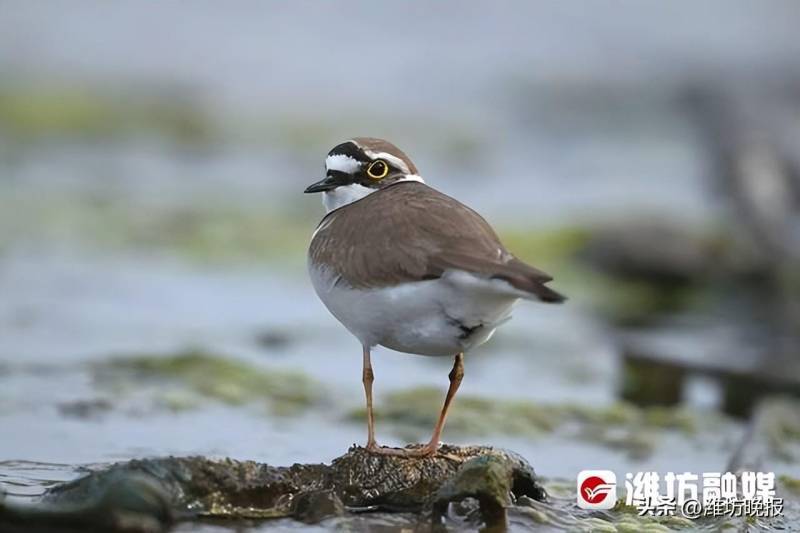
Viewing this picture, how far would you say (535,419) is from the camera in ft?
24.3

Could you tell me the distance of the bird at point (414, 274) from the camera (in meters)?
4.84

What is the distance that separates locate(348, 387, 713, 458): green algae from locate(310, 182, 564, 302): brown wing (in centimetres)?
179

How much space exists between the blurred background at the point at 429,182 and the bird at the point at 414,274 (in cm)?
123

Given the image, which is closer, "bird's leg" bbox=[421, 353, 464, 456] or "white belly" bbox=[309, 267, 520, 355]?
"white belly" bbox=[309, 267, 520, 355]

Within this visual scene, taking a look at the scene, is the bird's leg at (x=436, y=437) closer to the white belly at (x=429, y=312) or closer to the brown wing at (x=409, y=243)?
the white belly at (x=429, y=312)

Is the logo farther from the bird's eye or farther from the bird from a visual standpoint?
the bird's eye

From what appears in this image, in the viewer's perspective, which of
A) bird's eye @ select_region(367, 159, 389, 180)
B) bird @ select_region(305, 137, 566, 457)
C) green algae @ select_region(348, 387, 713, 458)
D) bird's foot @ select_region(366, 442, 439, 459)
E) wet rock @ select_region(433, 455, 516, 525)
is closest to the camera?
bird @ select_region(305, 137, 566, 457)

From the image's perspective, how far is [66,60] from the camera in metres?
18.6

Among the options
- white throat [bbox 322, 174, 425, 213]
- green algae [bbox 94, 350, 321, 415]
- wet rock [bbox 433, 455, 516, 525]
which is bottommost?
wet rock [bbox 433, 455, 516, 525]

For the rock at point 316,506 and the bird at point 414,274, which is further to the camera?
the rock at point 316,506

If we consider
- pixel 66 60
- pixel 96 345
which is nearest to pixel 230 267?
pixel 96 345

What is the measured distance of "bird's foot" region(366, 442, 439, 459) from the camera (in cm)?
541

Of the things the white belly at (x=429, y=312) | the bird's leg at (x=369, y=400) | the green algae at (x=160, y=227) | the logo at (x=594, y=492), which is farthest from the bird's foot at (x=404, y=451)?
the green algae at (x=160, y=227)

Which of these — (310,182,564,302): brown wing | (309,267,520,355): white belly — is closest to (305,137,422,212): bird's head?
(310,182,564,302): brown wing
